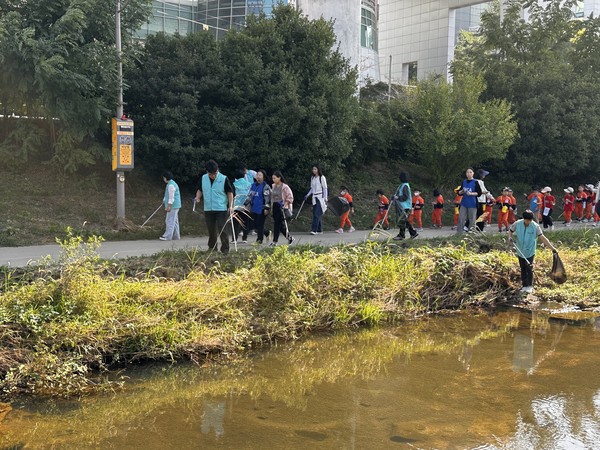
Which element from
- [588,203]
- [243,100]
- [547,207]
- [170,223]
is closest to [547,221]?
[547,207]

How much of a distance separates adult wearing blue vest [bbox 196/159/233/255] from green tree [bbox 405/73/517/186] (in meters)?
11.9

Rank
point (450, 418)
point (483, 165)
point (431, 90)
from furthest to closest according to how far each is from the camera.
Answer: point (483, 165), point (431, 90), point (450, 418)

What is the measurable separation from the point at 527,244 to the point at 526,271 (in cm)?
49

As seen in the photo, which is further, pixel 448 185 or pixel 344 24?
pixel 344 24

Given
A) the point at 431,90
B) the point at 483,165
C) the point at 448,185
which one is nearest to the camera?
the point at 431,90

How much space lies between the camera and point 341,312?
8.46 meters

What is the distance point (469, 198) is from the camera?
1441cm

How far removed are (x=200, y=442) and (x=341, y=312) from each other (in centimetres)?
386

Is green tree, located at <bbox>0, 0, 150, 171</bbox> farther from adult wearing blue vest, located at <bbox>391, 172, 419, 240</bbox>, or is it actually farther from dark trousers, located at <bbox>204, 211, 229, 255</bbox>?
adult wearing blue vest, located at <bbox>391, 172, 419, 240</bbox>

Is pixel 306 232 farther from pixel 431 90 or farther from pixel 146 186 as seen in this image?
pixel 431 90

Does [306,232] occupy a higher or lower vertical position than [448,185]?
lower

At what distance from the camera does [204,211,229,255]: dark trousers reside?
1050 centimetres

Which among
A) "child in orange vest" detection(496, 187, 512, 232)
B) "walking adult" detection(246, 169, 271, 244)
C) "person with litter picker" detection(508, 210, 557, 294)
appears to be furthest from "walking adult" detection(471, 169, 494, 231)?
"walking adult" detection(246, 169, 271, 244)

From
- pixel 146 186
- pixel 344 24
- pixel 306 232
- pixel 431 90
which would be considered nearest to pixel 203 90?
pixel 146 186
